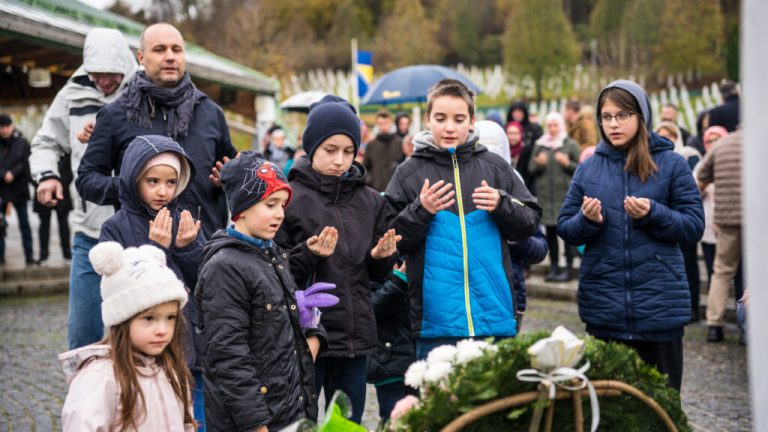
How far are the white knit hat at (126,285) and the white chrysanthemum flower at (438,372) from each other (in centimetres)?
135

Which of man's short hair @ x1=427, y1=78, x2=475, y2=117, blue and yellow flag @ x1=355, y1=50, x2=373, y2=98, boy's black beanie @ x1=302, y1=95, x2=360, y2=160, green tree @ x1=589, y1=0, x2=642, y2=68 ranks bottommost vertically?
boy's black beanie @ x1=302, y1=95, x2=360, y2=160

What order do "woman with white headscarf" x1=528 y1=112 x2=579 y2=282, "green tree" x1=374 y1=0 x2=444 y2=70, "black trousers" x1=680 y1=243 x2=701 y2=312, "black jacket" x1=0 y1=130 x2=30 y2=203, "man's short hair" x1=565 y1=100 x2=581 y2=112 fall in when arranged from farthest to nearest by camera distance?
"green tree" x1=374 y1=0 x2=444 y2=70 → "black jacket" x1=0 y1=130 x2=30 y2=203 → "man's short hair" x1=565 y1=100 x2=581 y2=112 → "woman with white headscarf" x1=528 y1=112 x2=579 y2=282 → "black trousers" x1=680 y1=243 x2=701 y2=312

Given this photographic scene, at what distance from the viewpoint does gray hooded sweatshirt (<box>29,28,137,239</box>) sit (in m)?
5.11

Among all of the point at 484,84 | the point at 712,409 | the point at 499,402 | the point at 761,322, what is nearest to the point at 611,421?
the point at 499,402

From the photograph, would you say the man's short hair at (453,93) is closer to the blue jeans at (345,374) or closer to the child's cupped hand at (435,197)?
the child's cupped hand at (435,197)

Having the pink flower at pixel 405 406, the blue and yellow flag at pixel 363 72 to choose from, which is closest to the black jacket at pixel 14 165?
A: the blue and yellow flag at pixel 363 72

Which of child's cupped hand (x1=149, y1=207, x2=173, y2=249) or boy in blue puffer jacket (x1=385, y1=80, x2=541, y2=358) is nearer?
child's cupped hand (x1=149, y1=207, x2=173, y2=249)

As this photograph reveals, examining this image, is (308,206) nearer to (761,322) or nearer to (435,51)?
(761,322)

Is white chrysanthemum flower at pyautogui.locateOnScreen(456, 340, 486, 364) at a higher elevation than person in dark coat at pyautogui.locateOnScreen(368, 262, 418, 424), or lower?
higher

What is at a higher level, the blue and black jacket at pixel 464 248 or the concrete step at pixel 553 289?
the blue and black jacket at pixel 464 248

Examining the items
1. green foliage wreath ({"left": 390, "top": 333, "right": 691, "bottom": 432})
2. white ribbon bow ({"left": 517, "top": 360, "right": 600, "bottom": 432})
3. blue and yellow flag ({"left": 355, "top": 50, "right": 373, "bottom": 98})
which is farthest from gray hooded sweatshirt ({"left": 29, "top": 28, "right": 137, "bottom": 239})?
blue and yellow flag ({"left": 355, "top": 50, "right": 373, "bottom": 98})

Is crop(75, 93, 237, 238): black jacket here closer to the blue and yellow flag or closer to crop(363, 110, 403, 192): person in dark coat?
crop(363, 110, 403, 192): person in dark coat

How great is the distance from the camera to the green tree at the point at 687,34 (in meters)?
40.5

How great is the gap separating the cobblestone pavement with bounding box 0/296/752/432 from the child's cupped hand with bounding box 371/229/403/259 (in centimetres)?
192
